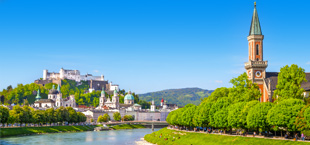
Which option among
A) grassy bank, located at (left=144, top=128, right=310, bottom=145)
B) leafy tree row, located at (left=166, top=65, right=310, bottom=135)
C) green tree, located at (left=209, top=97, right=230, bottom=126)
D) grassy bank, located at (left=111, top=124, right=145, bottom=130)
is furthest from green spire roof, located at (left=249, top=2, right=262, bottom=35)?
grassy bank, located at (left=111, top=124, right=145, bottom=130)

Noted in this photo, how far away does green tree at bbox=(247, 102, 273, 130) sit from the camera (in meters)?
57.7

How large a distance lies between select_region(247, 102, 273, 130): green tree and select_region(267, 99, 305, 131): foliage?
1.78 m

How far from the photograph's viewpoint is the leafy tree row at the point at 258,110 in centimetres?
5350

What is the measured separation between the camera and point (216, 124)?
227 feet

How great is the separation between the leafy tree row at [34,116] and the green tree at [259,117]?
57.3 meters

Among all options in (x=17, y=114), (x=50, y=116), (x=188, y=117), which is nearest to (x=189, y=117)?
(x=188, y=117)

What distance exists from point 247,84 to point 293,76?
10.3m

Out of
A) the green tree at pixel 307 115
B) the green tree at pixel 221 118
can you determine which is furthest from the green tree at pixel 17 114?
the green tree at pixel 307 115

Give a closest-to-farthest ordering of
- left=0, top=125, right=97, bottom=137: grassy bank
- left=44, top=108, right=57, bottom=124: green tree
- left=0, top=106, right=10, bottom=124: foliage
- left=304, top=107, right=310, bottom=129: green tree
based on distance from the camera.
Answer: left=304, top=107, right=310, bottom=129: green tree → left=0, top=106, right=10, bottom=124: foliage → left=0, top=125, right=97, bottom=137: grassy bank → left=44, top=108, right=57, bottom=124: green tree

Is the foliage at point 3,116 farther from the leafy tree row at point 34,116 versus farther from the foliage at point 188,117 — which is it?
the foliage at point 188,117

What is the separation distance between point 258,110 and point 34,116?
249 ft

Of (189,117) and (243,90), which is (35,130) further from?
(243,90)

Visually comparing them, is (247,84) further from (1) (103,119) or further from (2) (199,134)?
(1) (103,119)

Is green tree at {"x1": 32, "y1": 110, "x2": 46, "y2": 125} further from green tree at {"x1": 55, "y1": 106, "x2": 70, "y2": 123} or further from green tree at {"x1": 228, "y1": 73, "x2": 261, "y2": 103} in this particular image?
green tree at {"x1": 228, "y1": 73, "x2": 261, "y2": 103}
